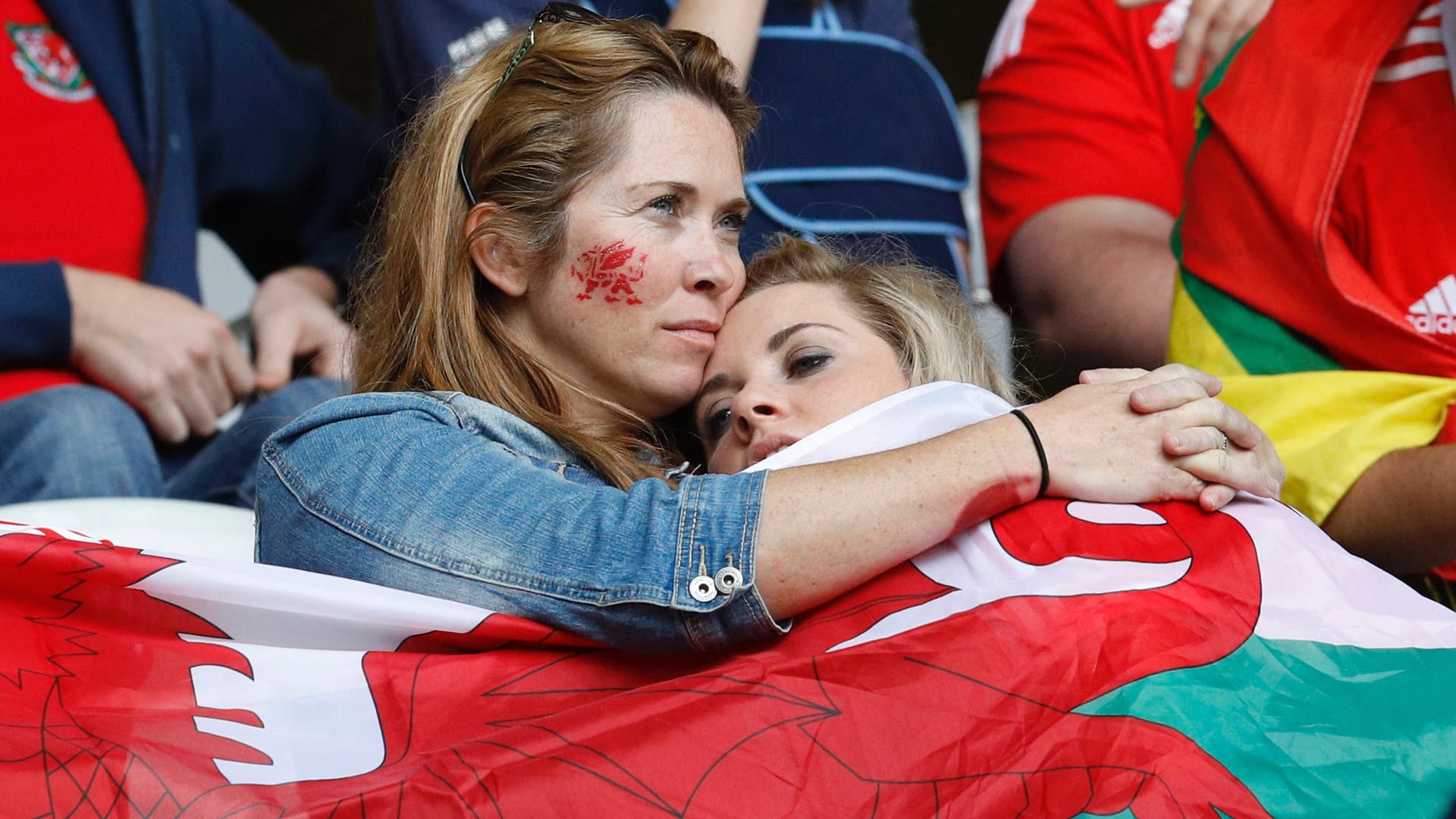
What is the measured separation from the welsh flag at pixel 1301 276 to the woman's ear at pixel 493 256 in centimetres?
70

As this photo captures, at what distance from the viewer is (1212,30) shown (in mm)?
1565

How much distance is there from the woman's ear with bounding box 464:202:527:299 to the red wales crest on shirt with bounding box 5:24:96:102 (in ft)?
2.42

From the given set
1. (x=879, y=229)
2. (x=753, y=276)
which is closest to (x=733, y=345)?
(x=753, y=276)

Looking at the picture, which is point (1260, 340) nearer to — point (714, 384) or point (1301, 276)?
point (1301, 276)

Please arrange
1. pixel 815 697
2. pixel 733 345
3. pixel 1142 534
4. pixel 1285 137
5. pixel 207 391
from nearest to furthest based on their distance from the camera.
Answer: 1. pixel 815 697
2. pixel 1142 534
3. pixel 733 345
4. pixel 1285 137
5. pixel 207 391

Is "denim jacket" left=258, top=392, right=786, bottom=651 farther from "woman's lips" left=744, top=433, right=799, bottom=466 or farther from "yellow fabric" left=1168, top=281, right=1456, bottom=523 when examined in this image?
"yellow fabric" left=1168, top=281, right=1456, bottom=523

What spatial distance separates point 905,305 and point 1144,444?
34cm

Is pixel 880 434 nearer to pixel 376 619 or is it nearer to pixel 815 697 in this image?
Result: pixel 815 697

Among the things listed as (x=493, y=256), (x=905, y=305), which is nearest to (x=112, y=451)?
(x=493, y=256)

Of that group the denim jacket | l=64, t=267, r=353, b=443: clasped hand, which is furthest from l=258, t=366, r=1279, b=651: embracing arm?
l=64, t=267, r=353, b=443: clasped hand

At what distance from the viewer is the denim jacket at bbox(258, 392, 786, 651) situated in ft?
3.11

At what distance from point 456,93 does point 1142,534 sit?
0.80m

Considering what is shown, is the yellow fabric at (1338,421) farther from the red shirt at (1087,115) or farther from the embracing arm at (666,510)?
the red shirt at (1087,115)

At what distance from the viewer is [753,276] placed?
4.67ft
